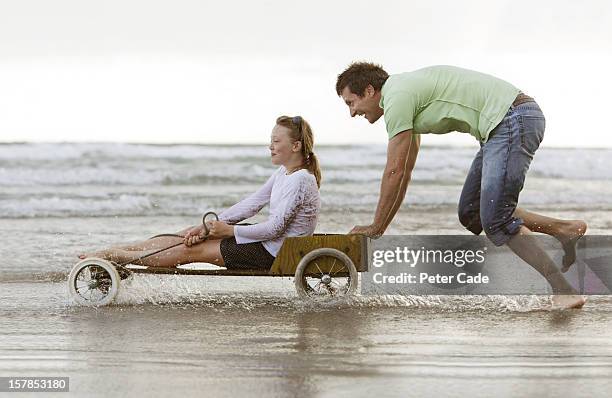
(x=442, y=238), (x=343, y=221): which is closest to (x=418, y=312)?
(x=442, y=238)

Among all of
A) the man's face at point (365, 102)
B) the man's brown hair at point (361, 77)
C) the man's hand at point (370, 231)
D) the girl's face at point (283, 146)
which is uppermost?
the man's brown hair at point (361, 77)

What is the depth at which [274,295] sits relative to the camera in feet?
18.3

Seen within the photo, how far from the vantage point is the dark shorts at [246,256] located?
16.9 feet

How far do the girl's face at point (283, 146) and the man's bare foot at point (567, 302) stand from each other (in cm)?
147

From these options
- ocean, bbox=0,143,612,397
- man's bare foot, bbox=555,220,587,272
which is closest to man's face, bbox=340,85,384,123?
ocean, bbox=0,143,612,397

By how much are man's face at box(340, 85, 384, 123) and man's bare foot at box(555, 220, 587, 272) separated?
1184 mm

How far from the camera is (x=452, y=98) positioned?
4961 millimetres

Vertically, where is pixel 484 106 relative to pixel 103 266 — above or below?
above

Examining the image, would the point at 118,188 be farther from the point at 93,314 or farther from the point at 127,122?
the point at 93,314

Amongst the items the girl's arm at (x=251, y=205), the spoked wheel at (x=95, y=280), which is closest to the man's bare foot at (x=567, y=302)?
the girl's arm at (x=251, y=205)

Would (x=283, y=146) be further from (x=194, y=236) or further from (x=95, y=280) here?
(x=95, y=280)

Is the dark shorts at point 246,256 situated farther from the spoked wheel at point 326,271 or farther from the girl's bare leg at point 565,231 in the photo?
the girl's bare leg at point 565,231

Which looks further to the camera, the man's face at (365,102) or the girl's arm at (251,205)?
A: the girl's arm at (251,205)

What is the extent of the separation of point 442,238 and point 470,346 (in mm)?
2983
